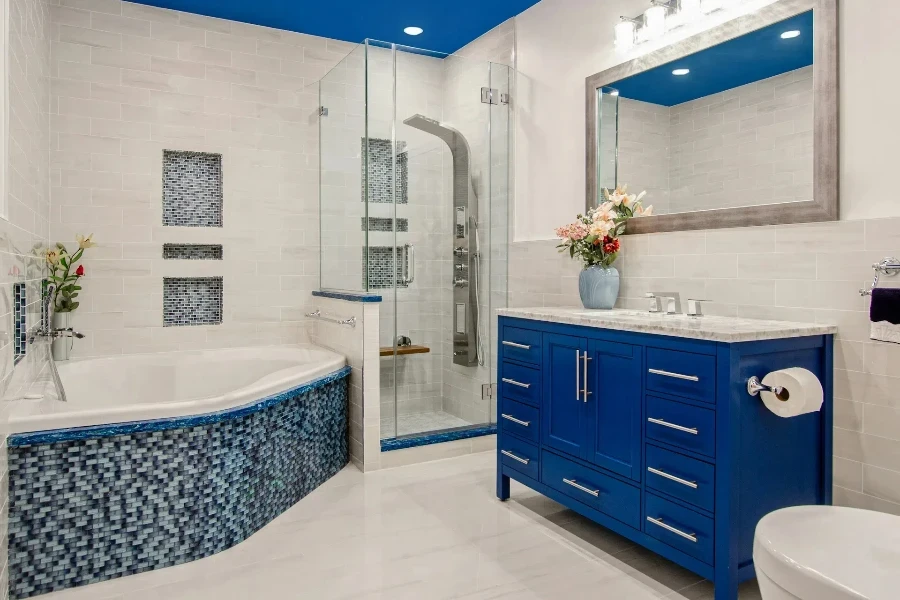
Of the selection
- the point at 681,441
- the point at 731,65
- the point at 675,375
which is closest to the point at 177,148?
the point at 731,65

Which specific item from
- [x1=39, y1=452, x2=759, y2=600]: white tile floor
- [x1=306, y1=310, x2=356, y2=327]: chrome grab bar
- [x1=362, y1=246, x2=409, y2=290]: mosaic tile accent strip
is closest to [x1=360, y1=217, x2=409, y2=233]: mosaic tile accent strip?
[x1=362, y1=246, x2=409, y2=290]: mosaic tile accent strip

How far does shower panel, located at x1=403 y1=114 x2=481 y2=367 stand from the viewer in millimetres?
3672

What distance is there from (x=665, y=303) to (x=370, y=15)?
260cm

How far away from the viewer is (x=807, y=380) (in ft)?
6.06

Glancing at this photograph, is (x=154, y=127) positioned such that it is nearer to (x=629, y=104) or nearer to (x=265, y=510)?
(x=265, y=510)

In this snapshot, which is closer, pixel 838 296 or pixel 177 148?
pixel 838 296

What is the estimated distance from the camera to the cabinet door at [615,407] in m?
2.22

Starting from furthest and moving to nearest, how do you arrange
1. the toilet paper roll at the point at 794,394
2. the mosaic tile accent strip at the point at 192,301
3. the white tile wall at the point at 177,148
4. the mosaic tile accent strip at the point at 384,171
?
the mosaic tile accent strip at the point at 192,301 → the white tile wall at the point at 177,148 → the mosaic tile accent strip at the point at 384,171 → the toilet paper roll at the point at 794,394

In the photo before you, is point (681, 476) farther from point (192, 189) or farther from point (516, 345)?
point (192, 189)

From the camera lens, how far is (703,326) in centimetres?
204

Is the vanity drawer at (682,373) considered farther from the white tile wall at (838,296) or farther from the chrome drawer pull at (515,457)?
the chrome drawer pull at (515,457)

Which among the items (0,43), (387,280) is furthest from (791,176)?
(0,43)

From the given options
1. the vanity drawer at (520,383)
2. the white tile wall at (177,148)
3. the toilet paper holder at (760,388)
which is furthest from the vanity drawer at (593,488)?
the white tile wall at (177,148)

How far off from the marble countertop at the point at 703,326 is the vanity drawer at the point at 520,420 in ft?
1.51
